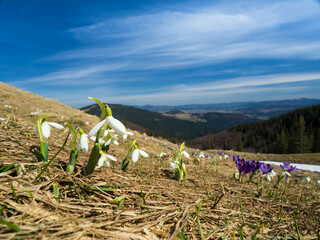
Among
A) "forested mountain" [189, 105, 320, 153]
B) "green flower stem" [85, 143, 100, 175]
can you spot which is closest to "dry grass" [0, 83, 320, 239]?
"green flower stem" [85, 143, 100, 175]

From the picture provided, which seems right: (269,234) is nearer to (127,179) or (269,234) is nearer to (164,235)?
(164,235)

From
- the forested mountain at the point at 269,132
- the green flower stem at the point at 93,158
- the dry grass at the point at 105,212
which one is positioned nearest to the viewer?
the dry grass at the point at 105,212

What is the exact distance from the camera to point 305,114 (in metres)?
91.6

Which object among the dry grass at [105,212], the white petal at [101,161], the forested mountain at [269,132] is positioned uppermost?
the white petal at [101,161]

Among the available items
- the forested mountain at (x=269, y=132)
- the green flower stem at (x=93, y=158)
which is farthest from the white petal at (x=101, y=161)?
the forested mountain at (x=269, y=132)

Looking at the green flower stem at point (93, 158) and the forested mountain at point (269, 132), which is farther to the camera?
the forested mountain at point (269, 132)

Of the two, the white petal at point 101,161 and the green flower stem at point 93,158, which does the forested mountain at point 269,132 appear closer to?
the white petal at point 101,161

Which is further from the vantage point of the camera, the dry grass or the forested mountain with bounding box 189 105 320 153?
the forested mountain with bounding box 189 105 320 153

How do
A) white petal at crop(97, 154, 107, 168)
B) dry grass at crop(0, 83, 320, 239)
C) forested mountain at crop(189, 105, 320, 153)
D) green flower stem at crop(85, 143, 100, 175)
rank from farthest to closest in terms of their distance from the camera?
1. forested mountain at crop(189, 105, 320, 153)
2. white petal at crop(97, 154, 107, 168)
3. green flower stem at crop(85, 143, 100, 175)
4. dry grass at crop(0, 83, 320, 239)

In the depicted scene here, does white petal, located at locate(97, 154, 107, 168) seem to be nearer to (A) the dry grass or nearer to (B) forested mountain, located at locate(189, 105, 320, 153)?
(A) the dry grass

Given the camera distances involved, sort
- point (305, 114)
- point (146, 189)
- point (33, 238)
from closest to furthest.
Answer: point (33, 238) → point (146, 189) → point (305, 114)

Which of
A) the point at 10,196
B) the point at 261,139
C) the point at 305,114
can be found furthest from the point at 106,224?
the point at 305,114

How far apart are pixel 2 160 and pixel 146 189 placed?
1.17 metres

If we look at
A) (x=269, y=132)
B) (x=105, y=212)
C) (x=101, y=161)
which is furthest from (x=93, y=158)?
(x=269, y=132)
